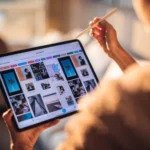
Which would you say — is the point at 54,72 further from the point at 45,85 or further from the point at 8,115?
the point at 8,115

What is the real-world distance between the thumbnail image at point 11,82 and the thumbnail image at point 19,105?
0.7 inches

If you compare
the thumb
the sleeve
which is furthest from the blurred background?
the sleeve

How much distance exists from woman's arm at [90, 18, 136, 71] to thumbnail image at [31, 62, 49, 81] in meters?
0.19

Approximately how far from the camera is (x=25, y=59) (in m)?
1.08

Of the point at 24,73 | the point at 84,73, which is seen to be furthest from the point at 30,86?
the point at 84,73

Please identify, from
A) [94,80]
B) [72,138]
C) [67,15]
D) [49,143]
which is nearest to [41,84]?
[94,80]

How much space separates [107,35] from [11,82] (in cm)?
32

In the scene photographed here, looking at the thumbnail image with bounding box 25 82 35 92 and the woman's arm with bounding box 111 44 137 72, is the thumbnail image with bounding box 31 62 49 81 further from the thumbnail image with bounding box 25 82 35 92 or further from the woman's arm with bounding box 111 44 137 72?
the woman's arm with bounding box 111 44 137 72

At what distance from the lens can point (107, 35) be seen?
1161mm

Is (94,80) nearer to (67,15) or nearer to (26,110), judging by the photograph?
(26,110)

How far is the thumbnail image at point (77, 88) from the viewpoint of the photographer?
1083 millimetres

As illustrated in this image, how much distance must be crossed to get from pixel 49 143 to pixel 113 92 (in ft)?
5.17

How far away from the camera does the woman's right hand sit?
45.5 inches

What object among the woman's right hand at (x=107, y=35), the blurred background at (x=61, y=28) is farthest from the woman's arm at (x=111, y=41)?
the blurred background at (x=61, y=28)
